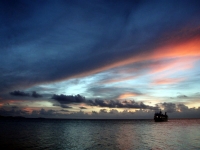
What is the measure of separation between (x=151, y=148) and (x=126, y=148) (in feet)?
21.3

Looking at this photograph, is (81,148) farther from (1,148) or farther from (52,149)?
(1,148)

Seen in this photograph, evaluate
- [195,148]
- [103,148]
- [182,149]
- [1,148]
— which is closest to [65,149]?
[103,148]

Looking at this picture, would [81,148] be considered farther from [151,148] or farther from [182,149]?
[182,149]

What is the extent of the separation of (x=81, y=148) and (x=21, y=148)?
14.6 meters

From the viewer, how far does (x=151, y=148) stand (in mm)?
46812

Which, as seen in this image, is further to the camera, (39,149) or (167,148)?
(167,148)

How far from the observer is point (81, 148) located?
46531 millimetres

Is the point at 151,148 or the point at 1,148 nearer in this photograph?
the point at 1,148

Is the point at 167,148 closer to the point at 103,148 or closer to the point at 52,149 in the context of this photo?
the point at 103,148

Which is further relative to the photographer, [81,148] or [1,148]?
[81,148]

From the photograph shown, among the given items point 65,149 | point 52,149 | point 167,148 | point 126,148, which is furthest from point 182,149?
point 52,149

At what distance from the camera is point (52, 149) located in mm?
44844

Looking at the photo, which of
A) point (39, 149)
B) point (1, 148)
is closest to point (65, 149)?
point (39, 149)

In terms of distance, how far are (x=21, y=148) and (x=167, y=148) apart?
36.9 metres
